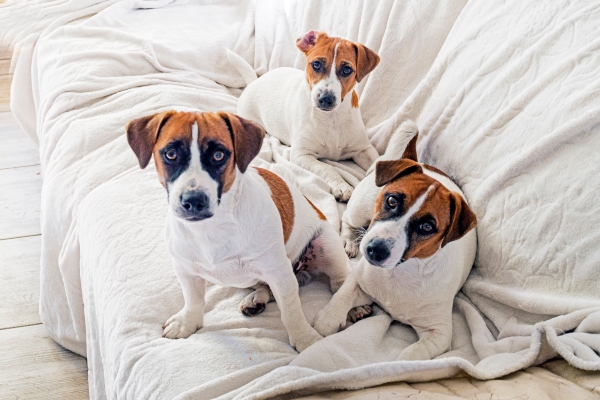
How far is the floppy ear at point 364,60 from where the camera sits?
7.27 ft

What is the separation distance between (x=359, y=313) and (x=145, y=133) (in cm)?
83

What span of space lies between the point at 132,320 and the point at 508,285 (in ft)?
3.57

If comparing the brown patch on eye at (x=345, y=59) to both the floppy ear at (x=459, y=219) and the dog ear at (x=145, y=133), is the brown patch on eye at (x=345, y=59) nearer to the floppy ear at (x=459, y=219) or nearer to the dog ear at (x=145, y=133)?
the floppy ear at (x=459, y=219)

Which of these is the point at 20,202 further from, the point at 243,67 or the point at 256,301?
the point at 256,301

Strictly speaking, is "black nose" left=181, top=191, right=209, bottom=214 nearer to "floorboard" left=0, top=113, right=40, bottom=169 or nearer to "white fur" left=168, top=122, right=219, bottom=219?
"white fur" left=168, top=122, right=219, bottom=219

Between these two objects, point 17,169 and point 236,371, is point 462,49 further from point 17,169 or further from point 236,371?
point 17,169

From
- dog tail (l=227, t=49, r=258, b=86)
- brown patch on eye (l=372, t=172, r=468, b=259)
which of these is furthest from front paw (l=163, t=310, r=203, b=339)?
dog tail (l=227, t=49, r=258, b=86)

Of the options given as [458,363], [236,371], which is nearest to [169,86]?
[236,371]

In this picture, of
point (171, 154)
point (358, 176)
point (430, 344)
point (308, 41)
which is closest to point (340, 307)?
point (430, 344)

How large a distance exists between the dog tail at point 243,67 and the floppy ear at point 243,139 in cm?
146

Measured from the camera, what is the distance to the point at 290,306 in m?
1.57

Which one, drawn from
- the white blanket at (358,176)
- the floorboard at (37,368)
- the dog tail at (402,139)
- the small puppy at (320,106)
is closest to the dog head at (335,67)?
the small puppy at (320,106)

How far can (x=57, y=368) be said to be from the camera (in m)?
2.23

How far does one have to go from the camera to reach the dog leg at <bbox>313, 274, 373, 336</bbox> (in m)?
1.66
